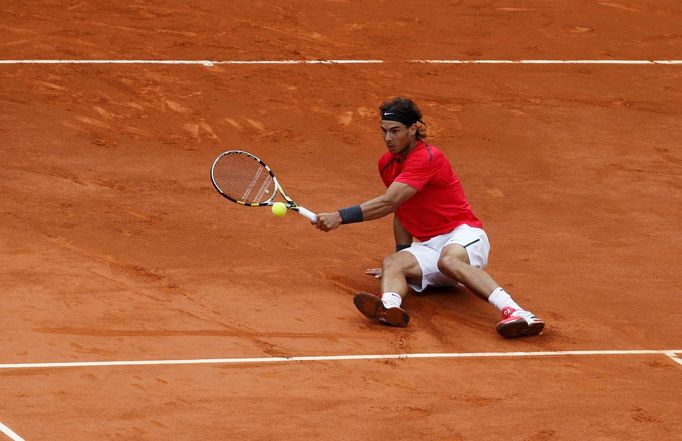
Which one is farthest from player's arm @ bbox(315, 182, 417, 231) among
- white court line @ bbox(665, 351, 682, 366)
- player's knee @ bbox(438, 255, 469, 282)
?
white court line @ bbox(665, 351, 682, 366)

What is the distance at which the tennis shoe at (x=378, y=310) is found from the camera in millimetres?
9375

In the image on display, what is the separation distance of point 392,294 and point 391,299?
6cm

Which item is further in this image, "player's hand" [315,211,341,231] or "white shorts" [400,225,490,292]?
"white shorts" [400,225,490,292]

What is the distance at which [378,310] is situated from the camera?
9406 millimetres

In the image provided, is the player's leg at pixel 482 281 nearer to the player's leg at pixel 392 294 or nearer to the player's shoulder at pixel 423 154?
the player's leg at pixel 392 294

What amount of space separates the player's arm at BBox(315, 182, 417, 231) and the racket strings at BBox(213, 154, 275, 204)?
89cm

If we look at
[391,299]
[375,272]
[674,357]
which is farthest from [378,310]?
[674,357]

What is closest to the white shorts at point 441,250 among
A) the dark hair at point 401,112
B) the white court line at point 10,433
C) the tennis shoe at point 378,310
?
the tennis shoe at point 378,310

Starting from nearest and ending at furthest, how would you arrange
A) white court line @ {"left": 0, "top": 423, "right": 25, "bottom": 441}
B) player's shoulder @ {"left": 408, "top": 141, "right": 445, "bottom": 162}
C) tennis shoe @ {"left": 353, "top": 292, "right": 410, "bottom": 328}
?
white court line @ {"left": 0, "top": 423, "right": 25, "bottom": 441} → tennis shoe @ {"left": 353, "top": 292, "right": 410, "bottom": 328} → player's shoulder @ {"left": 408, "top": 141, "right": 445, "bottom": 162}

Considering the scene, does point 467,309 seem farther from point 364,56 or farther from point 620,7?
point 620,7

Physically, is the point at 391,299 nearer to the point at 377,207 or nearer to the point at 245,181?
the point at 377,207

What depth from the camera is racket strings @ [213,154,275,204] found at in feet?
33.9

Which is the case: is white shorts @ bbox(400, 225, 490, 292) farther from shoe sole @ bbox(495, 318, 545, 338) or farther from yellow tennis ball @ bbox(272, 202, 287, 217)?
yellow tennis ball @ bbox(272, 202, 287, 217)

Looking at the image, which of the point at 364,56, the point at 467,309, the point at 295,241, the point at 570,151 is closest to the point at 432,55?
the point at 364,56
